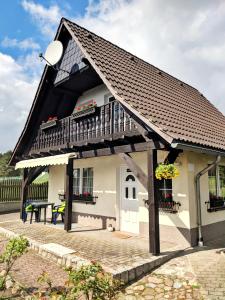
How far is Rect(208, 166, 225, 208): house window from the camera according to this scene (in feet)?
28.9

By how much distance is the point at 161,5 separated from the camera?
6.57 meters

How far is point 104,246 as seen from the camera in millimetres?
7496

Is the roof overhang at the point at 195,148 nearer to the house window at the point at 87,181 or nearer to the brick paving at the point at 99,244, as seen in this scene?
the brick paving at the point at 99,244

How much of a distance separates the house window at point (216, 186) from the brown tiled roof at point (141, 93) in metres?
1.22

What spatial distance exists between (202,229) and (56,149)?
6.64m

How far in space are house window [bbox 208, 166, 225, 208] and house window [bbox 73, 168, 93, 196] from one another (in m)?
5.29

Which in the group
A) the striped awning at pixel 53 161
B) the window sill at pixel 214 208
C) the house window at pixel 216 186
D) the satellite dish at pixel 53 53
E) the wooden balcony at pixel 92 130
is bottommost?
the window sill at pixel 214 208

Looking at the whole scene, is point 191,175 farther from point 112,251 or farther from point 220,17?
point 220,17

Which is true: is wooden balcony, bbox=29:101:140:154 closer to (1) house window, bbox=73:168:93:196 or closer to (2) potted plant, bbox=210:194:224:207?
(1) house window, bbox=73:168:93:196

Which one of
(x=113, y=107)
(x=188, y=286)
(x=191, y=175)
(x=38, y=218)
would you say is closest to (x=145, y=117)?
(x=113, y=107)

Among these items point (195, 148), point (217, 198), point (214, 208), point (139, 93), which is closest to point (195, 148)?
point (195, 148)

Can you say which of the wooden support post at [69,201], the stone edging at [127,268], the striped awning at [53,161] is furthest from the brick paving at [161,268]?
the striped awning at [53,161]

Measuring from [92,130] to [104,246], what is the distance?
13.4 ft

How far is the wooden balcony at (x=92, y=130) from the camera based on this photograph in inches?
312
